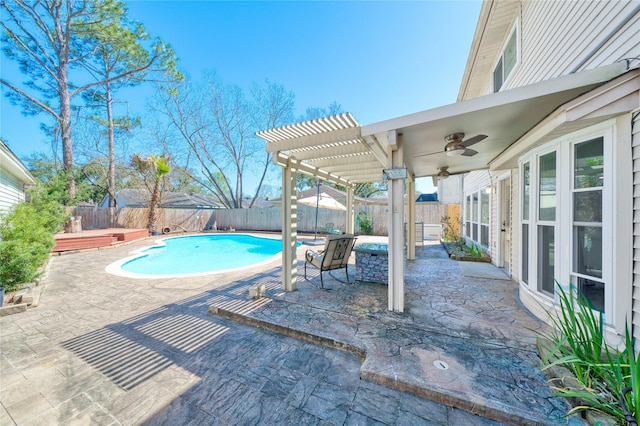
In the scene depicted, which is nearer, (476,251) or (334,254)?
(334,254)

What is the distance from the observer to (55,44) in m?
13.4

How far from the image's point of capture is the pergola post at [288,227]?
452 centimetres

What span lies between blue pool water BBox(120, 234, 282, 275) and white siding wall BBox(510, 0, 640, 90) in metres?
8.01

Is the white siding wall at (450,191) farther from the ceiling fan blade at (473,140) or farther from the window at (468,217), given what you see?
the ceiling fan blade at (473,140)

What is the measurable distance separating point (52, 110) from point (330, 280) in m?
19.3

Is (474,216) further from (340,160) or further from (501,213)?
(340,160)

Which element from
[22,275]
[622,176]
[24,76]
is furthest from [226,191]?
[622,176]

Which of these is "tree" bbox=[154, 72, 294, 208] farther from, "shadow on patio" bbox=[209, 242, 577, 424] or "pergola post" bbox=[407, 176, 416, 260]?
"shadow on patio" bbox=[209, 242, 577, 424]

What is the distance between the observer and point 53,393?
2.20m

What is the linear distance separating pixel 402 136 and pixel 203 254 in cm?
1102

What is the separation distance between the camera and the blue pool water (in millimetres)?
8273

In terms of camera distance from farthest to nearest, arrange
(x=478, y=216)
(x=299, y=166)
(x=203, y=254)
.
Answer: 1. (x=203, y=254)
2. (x=478, y=216)
3. (x=299, y=166)

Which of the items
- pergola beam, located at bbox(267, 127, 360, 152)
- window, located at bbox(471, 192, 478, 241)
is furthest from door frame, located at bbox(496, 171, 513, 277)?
pergola beam, located at bbox(267, 127, 360, 152)

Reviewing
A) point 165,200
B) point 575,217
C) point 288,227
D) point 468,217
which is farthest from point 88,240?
point 468,217
